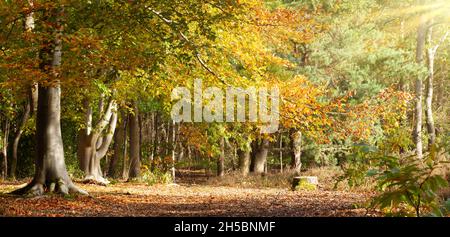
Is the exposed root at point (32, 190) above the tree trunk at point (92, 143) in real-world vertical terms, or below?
below

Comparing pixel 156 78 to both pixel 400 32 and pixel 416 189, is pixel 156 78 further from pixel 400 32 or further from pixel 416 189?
pixel 400 32

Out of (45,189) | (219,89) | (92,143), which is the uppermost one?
(219,89)

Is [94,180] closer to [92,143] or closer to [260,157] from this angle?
[92,143]

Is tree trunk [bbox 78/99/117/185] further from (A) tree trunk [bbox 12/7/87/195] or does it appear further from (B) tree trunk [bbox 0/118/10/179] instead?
(A) tree trunk [bbox 12/7/87/195]

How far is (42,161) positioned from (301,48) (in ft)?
54.2

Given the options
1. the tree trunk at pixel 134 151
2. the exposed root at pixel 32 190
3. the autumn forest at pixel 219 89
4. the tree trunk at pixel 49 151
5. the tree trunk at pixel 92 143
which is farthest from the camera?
the tree trunk at pixel 134 151

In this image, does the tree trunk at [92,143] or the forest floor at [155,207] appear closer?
the forest floor at [155,207]

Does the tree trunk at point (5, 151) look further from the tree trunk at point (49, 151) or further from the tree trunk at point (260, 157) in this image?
the tree trunk at point (49, 151)

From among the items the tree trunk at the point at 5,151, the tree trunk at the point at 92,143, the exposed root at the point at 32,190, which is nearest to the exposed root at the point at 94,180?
the tree trunk at the point at 92,143

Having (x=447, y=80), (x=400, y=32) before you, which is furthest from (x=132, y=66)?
(x=447, y=80)

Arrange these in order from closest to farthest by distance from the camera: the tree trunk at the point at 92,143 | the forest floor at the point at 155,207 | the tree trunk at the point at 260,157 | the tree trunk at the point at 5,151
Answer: the forest floor at the point at 155,207, the tree trunk at the point at 92,143, the tree trunk at the point at 5,151, the tree trunk at the point at 260,157

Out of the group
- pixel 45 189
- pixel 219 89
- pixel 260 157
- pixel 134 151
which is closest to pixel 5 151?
pixel 134 151

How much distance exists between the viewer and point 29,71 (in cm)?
1385

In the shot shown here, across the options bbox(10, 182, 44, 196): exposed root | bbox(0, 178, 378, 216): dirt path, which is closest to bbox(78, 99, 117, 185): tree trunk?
bbox(0, 178, 378, 216): dirt path
